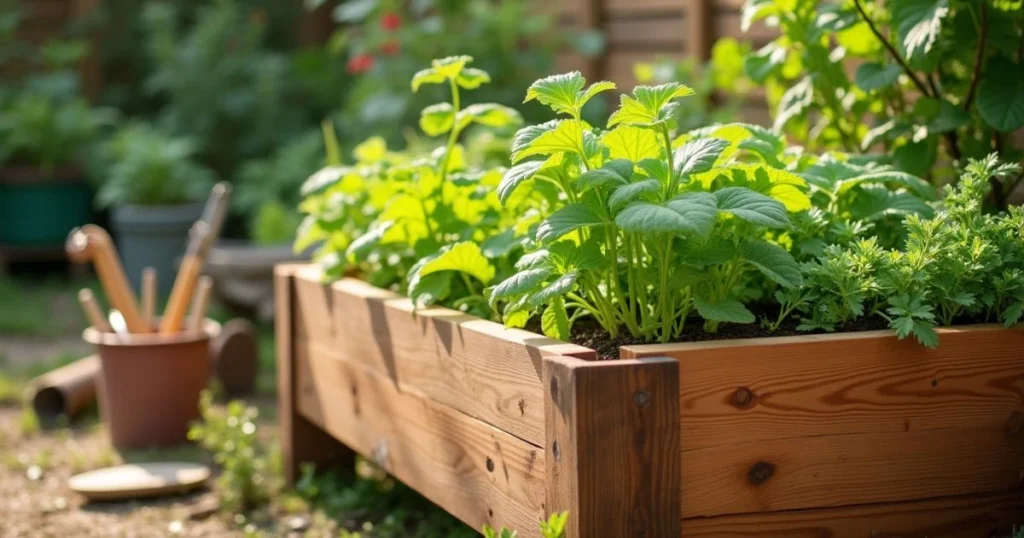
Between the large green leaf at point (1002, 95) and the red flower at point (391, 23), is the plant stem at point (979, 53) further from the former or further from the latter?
the red flower at point (391, 23)

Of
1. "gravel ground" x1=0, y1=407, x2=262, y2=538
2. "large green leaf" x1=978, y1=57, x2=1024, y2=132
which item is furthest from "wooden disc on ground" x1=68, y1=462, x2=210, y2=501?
"large green leaf" x1=978, y1=57, x2=1024, y2=132

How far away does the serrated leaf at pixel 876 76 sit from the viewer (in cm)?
261

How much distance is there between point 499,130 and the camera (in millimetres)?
2902

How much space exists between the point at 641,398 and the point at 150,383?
7.82 ft

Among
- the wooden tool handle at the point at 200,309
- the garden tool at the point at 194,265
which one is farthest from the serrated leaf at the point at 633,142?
the wooden tool handle at the point at 200,309

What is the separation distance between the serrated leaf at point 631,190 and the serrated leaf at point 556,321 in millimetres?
280

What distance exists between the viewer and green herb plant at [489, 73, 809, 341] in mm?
1923

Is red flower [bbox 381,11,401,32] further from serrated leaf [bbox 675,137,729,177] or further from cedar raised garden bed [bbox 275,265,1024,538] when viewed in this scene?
serrated leaf [bbox 675,137,729,177]

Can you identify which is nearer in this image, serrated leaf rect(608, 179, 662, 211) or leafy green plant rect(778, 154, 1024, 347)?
serrated leaf rect(608, 179, 662, 211)

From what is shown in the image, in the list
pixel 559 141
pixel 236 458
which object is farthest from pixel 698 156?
pixel 236 458

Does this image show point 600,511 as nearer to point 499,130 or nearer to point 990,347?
point 990,347

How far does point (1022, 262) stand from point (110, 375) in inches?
107

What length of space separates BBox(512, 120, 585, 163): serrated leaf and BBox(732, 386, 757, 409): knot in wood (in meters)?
0.44

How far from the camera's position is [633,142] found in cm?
210
